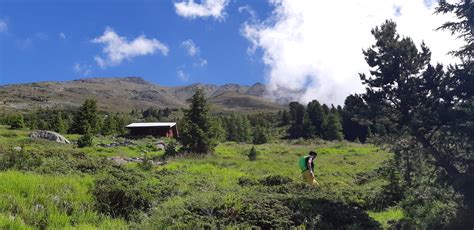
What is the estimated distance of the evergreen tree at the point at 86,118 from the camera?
56.0 metres

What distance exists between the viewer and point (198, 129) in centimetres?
3234

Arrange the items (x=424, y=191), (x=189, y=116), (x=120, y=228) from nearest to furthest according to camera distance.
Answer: (x=120, y=228)
(x=424, y=191)
(x=189, y=116)

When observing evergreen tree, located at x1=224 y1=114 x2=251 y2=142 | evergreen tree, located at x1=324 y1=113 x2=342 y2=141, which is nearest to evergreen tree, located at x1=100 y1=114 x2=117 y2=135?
evergreen tree, located at x1=224 y1=114 x2=251 y2=142

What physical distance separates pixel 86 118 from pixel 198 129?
30305 millimetres

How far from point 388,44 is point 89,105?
50.5m

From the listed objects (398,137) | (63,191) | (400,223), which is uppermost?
(398,137)

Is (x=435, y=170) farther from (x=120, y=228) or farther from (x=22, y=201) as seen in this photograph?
(x=22, y=201)

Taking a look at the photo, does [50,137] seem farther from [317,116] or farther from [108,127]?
[317,116]

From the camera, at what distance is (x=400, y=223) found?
33.5 ft

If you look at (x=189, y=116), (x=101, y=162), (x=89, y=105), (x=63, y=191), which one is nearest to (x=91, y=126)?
(x=89, y=105)

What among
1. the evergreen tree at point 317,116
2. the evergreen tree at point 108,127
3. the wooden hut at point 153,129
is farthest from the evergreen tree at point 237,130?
the evergreen tree at point 108,127

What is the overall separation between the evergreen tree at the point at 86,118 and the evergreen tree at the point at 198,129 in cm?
2614

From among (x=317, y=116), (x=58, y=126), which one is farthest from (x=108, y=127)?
(x=317, y=116)

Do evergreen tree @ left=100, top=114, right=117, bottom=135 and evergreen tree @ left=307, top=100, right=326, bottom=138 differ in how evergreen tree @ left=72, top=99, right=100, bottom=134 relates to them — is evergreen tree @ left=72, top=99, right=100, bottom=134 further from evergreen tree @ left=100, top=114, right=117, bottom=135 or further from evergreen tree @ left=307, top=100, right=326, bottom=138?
evergreen tree @ left=307, top=100, right=326, bottom=138
